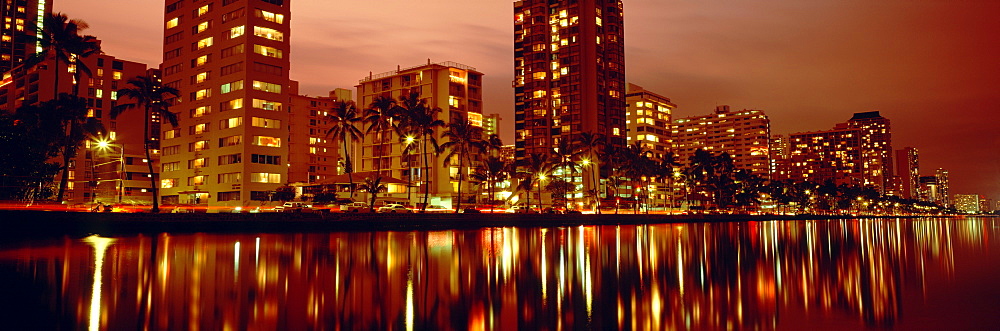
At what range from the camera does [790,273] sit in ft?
76.6

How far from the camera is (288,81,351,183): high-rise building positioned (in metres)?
169

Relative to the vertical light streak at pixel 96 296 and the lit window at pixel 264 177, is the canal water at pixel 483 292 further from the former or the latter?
the lit window at pixel 264 177

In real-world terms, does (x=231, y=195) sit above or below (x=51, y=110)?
below

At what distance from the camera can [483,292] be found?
17.3 meters

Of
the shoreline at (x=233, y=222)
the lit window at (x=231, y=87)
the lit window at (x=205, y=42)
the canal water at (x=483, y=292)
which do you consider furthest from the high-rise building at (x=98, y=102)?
the canal water at (x=483, y=292)

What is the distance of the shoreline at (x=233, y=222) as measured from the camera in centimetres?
4541

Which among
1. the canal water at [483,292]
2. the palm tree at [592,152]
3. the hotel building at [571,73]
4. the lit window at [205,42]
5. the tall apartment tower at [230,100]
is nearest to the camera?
the canal water at [483,292]

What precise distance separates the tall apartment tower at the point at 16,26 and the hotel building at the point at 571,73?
12720cm

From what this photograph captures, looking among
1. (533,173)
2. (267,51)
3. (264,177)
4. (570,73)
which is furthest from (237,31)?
(570,73)

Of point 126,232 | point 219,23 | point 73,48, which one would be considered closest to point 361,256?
point 126,232

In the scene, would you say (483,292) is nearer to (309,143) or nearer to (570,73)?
(570,73)

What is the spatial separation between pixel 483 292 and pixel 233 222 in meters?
44.4

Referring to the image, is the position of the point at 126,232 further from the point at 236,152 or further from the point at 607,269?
the point at 236,152

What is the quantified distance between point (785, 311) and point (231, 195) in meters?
92.4
